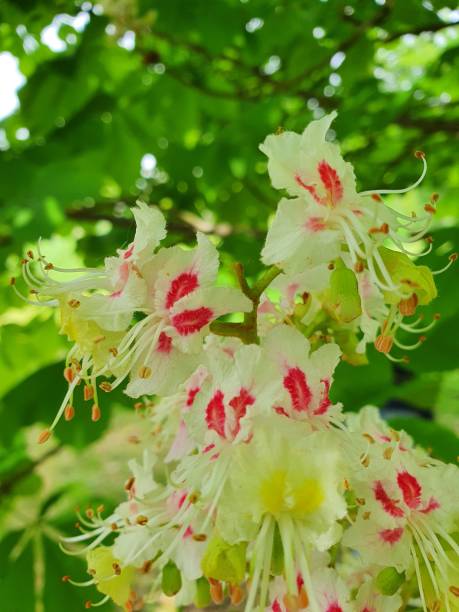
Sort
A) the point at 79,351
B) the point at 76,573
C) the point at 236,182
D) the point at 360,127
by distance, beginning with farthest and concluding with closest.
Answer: the point at 236,182 < the point at 360,127 < the point at 76,573 < the point at 79,351

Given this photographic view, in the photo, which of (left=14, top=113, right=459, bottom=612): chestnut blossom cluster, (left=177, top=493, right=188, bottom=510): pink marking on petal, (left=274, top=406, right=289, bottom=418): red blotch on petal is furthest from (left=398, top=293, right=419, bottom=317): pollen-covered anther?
(left=177, top=493, right=188, bottom=510): pink marking on petal

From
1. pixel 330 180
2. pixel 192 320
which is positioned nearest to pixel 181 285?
pixel 192 320

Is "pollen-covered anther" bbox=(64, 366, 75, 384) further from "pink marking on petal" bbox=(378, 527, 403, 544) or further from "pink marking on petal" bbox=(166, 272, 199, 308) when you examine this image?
"pink marking on petal" bbox=(378, 527, 403, 544)

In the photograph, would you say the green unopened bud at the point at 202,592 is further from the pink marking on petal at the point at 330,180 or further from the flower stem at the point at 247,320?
the pink marking on petal at the point at 330,180

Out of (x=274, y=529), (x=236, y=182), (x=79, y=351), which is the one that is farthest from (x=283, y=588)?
(x=236, y=182)

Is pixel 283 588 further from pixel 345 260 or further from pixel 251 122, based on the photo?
pixel 251 122

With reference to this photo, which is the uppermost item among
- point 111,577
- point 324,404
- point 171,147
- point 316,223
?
point 316,223

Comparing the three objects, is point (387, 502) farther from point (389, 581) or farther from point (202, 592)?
point (202, 592)
